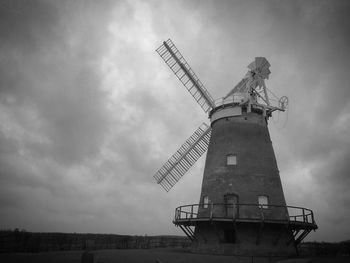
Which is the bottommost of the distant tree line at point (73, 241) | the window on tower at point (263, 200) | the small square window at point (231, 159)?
the distant tree line at point (73, 241)

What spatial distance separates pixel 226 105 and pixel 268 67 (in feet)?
13.8

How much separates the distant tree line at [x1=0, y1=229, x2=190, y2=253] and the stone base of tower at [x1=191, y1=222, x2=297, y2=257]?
9.71 meters

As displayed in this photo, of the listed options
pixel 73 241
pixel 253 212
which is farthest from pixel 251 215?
pixel 73 241

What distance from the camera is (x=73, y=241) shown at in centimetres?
2123

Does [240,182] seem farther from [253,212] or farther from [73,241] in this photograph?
[73,241]

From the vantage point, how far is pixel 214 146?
769 inches

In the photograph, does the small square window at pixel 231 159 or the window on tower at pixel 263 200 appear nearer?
the window on tower at pixel 263 200

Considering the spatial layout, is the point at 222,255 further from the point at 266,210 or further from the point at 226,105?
the point at 226,105

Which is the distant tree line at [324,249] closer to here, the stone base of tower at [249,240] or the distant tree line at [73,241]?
the stone base of tower at [249,240]

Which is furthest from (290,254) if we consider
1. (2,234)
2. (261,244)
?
(2,234)

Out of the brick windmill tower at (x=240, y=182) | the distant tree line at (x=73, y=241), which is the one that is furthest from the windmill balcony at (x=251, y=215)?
the distant tree line at (x=73, y=241)

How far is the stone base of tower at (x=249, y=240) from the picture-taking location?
626 inches

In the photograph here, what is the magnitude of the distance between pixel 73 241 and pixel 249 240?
12.6 metres

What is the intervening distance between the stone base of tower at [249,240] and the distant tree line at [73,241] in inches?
382
